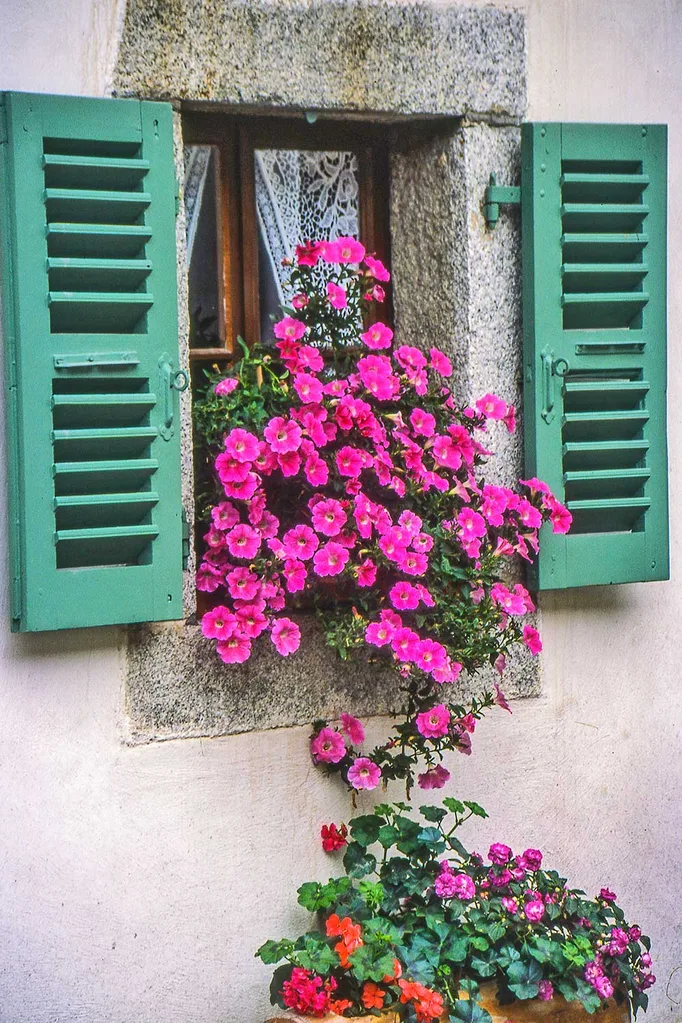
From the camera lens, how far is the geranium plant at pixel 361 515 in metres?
2.99

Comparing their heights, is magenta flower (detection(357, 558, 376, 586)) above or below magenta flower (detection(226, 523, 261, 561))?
below

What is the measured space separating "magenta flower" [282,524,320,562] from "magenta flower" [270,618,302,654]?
168mm

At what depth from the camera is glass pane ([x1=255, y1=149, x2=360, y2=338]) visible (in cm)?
338

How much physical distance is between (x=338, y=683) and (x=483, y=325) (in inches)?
40.1

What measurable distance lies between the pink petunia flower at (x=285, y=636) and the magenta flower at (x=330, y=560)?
6.1 inches

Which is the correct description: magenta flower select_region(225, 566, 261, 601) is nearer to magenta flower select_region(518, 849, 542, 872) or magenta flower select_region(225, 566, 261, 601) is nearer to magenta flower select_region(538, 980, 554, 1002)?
magenta flower select_region(518, 849, 542, 872)

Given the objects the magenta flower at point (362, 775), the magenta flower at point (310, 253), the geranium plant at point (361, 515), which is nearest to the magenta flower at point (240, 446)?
the geranium plant at point (361, 515)

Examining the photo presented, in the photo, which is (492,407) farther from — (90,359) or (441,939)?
(441,939)

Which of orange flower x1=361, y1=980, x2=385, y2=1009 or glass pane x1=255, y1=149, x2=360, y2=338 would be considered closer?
orange flower x1=361, y1=980, x2=385, y2=1009

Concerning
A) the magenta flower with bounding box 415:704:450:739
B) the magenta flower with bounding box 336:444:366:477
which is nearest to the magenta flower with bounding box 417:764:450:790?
the magenta flower with bounding box 415:704:450:739

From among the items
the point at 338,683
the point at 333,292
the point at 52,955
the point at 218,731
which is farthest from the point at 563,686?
the point at 52,955

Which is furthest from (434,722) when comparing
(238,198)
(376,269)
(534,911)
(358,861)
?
(238,198)

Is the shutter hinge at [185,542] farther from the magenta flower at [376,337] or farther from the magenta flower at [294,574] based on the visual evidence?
the magenta flower at [376,337]

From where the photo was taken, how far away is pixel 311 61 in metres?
3.12
